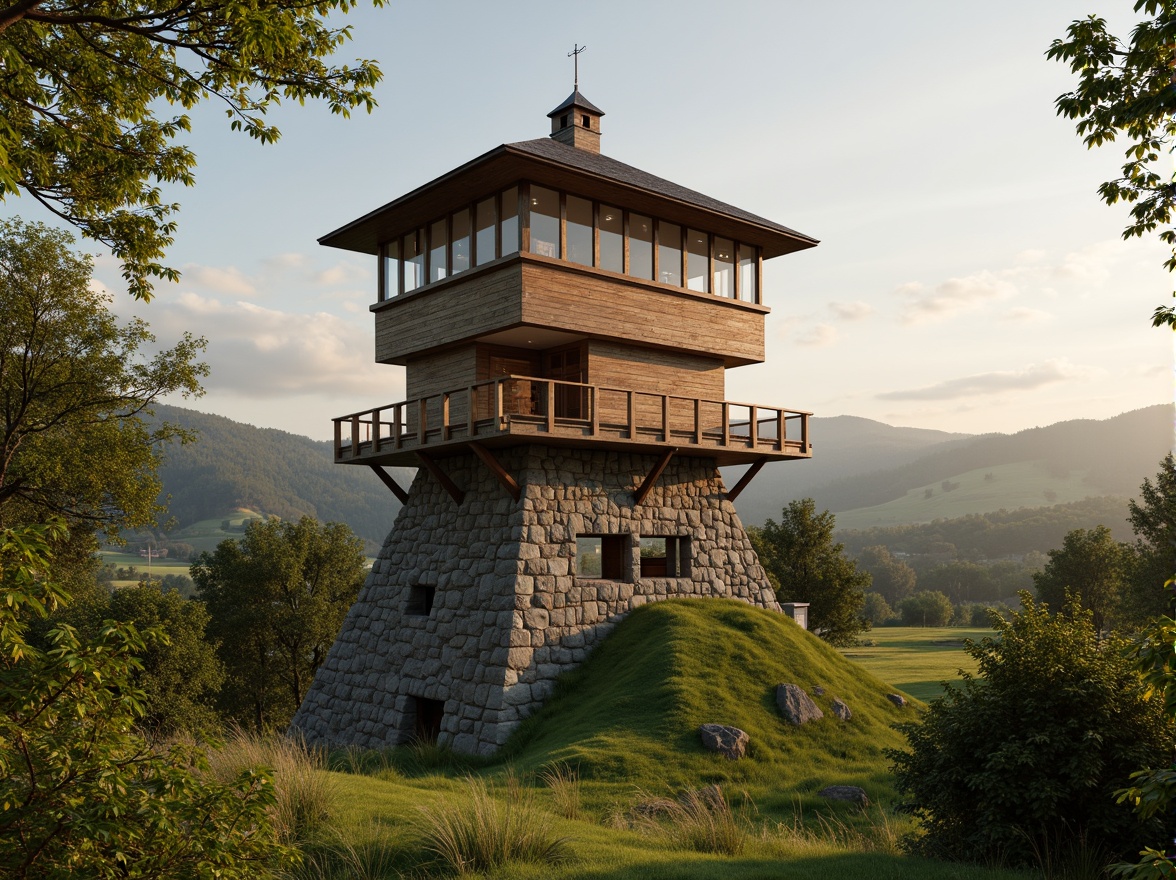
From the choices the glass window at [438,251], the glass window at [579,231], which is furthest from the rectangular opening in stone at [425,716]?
the glass window at [579,231]

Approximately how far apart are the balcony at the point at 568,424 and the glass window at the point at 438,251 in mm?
3358

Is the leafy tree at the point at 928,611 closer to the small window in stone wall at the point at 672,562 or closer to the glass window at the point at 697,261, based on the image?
the small window in stone wall at the point at 672,562

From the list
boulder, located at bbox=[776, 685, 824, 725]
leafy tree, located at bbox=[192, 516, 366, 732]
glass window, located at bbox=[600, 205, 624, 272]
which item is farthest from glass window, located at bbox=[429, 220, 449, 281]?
leafy tree, located at bbox=[192, 516, 366, 732]

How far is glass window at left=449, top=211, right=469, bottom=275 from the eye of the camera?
22266mm

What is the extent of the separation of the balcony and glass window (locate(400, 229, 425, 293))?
132 inches

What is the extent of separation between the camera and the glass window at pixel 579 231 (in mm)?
21281

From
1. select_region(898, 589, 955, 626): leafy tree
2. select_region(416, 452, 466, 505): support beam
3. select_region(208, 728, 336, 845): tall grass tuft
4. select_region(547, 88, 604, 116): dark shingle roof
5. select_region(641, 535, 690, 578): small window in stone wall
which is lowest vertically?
select_region(898, 589, 955, 626): leafy tree

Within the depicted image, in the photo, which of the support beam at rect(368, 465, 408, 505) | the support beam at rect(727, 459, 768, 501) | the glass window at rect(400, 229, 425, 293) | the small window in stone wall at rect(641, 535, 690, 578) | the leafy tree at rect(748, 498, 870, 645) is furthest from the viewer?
the leafy tree at rect(748, 498, 870, 645)

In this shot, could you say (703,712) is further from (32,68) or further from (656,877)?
(32,68)

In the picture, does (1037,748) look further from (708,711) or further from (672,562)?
(672,562)

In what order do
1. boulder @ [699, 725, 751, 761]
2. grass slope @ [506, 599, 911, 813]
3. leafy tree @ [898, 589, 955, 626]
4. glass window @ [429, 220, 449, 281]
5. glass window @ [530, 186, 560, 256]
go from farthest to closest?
1. leafy tree @ [898, 589, 955, 626]
2. glass window @ [429, 220, 449, 281]
3. glass window @ [530, 186, 560, 256]
4. boulder @ [699, 725, 751, 761]
5. grass slope @ [506, 599, 911, 813]

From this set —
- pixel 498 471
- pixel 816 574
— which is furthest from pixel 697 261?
pixel 816 574

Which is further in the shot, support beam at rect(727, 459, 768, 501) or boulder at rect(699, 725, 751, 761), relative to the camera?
support beam at rect(727, 459, 768, 501)

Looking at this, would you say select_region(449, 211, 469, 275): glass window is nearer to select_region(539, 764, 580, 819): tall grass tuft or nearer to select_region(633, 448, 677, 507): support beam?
select_region(633, 448, 677, 507): support beam
